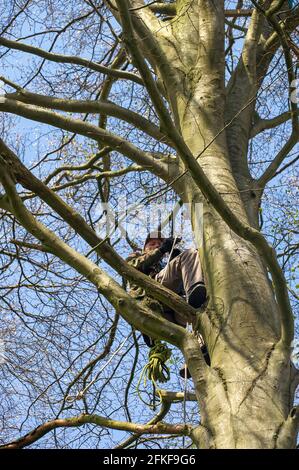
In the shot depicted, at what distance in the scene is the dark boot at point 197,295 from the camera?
4598mm

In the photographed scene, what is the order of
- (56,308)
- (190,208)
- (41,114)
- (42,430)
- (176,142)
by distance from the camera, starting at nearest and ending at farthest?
(176,142) < (42,430) < (190,208) < (41,114) < (56,308)

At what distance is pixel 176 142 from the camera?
3.60 metres

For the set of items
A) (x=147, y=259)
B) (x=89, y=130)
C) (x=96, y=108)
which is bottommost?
(x=147, y=259)

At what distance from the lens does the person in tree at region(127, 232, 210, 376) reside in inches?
182

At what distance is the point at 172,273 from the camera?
5.07 metres

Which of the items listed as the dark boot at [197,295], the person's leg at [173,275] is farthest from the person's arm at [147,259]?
the dark boot at [197,295]

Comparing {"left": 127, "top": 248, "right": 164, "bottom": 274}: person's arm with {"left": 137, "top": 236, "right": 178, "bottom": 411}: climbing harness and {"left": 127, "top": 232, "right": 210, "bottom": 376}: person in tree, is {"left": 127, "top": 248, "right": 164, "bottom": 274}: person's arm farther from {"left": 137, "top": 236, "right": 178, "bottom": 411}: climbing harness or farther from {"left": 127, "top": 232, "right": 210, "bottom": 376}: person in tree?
{"left": 137, "top": 236, "right": 178, "bottom": 411}: climbing harness

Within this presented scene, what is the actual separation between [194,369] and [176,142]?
3.68 ft

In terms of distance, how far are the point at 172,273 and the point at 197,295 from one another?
1.62 ft

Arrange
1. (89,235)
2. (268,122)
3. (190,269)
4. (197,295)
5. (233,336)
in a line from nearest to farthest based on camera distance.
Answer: (233,336)
(89,235)
(197,295)
(190,269)
(268,122)

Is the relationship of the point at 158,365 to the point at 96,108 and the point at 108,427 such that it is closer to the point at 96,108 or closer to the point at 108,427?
the point at 108,427

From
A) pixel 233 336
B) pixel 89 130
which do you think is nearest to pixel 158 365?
pixel 233 336
